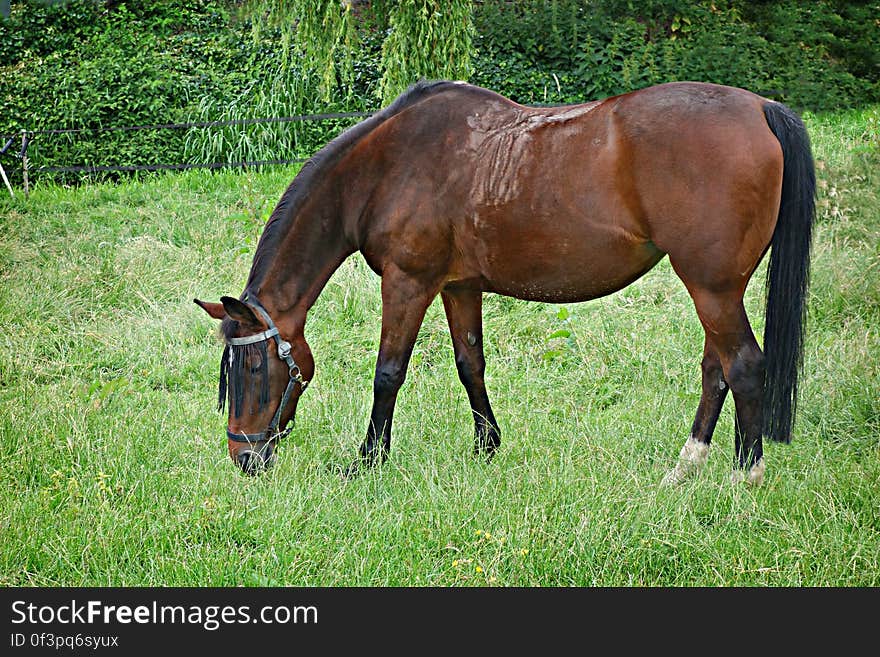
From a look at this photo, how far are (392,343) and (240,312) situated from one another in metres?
0.76

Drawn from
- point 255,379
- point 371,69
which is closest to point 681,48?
point 371,69

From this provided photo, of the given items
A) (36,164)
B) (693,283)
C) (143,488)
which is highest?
(693,283)

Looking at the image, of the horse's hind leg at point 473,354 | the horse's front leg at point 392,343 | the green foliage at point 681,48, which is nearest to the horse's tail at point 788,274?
the horse's hind leg at point 473,354

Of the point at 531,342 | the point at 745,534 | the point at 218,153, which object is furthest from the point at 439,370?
the point at 218,153

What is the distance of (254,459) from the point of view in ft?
13.4

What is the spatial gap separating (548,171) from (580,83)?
27.5ft

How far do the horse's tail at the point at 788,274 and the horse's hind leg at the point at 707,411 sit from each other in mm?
261

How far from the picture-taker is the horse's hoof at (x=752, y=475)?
3.77 meters

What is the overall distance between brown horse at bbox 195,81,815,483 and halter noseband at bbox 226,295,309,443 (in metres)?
0.01

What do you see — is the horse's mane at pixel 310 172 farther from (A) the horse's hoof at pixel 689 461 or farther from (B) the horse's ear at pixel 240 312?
(A) the horse's hoof at pixel 689 461

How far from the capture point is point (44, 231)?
890 cm

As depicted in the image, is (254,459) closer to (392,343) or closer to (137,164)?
(392,343)

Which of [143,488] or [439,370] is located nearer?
[143,488]

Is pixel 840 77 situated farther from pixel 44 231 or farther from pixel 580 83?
pixel 44 231
